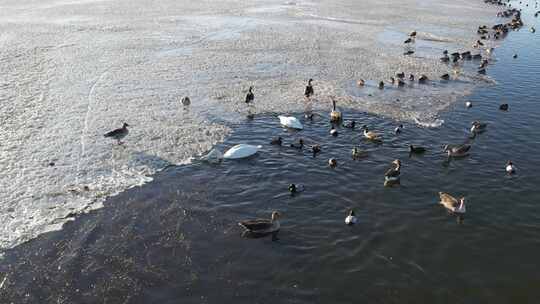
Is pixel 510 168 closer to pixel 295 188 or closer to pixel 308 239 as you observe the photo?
pixel 295 188

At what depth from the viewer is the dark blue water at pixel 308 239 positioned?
11.1m

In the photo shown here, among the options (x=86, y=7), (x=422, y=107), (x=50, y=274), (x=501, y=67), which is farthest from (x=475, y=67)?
(x=86, y=7)

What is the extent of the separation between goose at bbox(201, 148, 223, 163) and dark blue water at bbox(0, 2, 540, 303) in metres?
0.35

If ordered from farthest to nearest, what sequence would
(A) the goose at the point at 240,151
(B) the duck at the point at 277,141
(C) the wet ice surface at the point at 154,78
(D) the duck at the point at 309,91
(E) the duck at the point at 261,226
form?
(D) the duck at the point at 309,91 < (B) the duck at the point at 277,141 < (A) the goose at the point at 240,151 < (C) the wet ice surface at the point at 154,78 < (E) the duck at the point at 261,226

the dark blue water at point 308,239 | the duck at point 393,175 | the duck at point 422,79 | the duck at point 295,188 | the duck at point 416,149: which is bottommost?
the dark blue water at point 308,239

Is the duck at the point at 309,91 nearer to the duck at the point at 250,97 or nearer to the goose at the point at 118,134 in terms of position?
the duck at the point at 250,97

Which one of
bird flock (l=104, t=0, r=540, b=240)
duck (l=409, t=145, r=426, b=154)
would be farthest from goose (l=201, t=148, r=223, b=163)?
duck (l=409, t=145, r=426, b=154)

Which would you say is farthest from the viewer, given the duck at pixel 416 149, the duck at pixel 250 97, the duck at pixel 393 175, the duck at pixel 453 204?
the duck at pixel 250 97

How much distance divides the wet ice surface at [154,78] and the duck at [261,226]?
14.8 ft

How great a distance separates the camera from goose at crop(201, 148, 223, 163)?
1703 centimetres

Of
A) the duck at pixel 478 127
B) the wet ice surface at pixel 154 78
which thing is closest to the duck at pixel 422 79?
the wet ice surface at pixel 154 78

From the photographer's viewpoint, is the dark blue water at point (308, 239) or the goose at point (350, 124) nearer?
the dark blue water at point (308, 239)

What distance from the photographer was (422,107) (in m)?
23.2

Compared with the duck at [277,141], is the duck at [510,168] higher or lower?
lower
